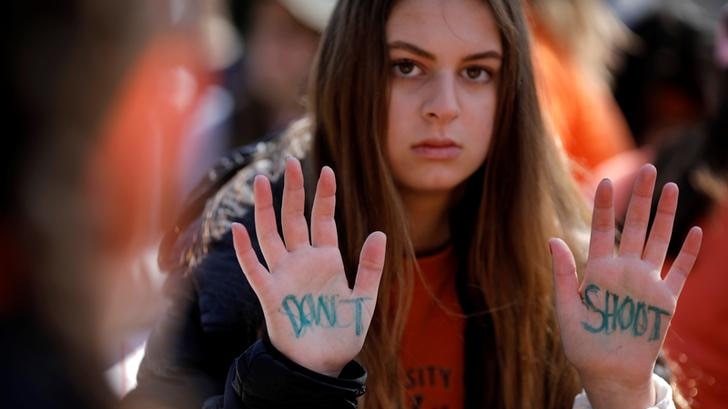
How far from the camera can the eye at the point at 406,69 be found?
2383 mm

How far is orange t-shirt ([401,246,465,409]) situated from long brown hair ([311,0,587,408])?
0.04 meters

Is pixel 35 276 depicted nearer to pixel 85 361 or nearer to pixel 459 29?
pixel 85 361

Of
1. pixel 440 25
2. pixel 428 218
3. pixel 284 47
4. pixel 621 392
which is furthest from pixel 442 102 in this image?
pixel 284 47

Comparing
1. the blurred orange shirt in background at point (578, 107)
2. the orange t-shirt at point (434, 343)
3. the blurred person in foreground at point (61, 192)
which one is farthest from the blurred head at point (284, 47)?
the blurred person in foreground at point (61, 192)

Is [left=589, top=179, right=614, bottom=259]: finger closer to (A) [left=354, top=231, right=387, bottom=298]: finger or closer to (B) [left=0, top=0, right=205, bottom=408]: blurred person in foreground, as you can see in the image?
A: (A) [left=354, top=231, right=387, bottom=298]: finger

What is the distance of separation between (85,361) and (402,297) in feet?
4.46

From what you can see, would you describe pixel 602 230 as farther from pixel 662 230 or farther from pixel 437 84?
pixel 437 84

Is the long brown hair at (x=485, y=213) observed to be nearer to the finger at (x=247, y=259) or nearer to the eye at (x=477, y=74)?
the eye at (x=477, y=74)

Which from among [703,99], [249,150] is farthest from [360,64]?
[703,99]

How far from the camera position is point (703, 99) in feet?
15.4

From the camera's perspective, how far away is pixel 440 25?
2367mm

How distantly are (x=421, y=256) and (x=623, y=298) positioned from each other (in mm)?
521

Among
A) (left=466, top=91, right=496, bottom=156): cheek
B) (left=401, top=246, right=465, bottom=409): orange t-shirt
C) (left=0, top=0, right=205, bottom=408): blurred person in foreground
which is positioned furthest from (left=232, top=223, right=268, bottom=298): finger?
(left=0, top=0, right=205, bottom=408): blurred person in foreground

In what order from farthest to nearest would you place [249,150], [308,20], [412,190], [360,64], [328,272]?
[308,20], [249,150], [412,190], [360,64], [328,272]
